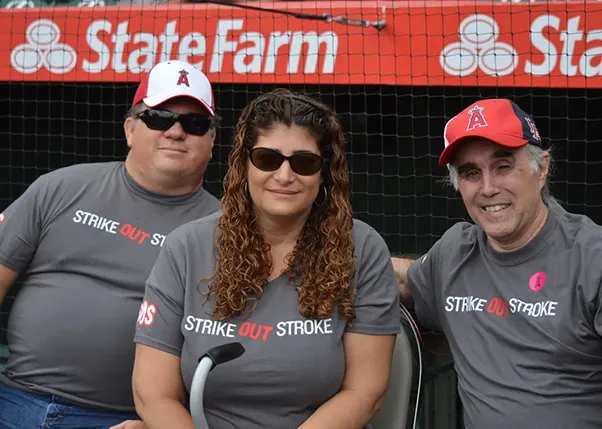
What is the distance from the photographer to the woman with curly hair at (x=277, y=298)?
7.02 feet

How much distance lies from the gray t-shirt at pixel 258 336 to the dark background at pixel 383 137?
274 cm

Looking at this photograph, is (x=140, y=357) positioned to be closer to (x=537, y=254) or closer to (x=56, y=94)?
(x=537, y=254)

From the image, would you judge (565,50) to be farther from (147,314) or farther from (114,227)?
(147,314)

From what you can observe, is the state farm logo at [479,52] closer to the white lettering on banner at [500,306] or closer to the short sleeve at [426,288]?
the short sleeve at [426,288]

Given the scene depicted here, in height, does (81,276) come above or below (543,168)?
below

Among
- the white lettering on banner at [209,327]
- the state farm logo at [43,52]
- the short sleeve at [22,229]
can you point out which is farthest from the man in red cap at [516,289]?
the state farm logo at [43,52]

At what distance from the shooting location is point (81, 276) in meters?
2.67

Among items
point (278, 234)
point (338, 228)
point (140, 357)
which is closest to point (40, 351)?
point (140, 357)

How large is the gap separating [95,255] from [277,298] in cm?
75

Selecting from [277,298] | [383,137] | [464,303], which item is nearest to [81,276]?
[277,298]

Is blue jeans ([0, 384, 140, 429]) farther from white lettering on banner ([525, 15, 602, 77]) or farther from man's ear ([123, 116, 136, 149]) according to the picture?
white lettering on banner ([525, 15, 602, 77])

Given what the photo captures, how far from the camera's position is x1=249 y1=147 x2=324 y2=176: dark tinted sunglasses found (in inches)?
87.3

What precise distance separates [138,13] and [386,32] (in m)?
1.37

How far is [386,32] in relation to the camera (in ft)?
14.2
